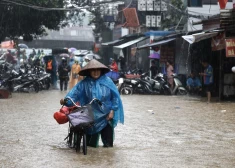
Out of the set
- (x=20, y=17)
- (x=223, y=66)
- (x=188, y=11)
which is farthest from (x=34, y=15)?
(x=223, y=66)

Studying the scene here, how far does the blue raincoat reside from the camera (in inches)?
394

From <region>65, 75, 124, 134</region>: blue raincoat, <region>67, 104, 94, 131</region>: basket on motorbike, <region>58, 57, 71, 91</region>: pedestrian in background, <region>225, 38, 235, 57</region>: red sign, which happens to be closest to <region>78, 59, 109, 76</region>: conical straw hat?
<region>65, 75, 124, 134</region>: blue raincoat

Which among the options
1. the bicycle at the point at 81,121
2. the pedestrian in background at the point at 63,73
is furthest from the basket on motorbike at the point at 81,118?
the pedestrian in background at the point at 63,73

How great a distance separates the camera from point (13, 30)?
34.0 meters

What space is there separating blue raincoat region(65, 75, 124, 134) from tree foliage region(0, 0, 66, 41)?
872 inches

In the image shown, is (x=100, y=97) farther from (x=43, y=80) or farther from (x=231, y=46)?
(x=43, y=80)

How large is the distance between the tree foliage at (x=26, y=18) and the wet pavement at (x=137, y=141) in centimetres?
1483

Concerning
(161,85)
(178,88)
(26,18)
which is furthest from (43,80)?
(178,88)

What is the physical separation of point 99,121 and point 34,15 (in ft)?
77.3

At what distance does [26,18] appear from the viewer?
33281 mm

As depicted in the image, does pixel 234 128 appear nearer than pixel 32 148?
No

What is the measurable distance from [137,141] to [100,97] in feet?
5.46

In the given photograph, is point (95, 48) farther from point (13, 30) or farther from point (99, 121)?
point (99, 121)

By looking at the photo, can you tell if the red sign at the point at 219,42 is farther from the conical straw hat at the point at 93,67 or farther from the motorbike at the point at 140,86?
the conical straw hat at the point at 93,67
